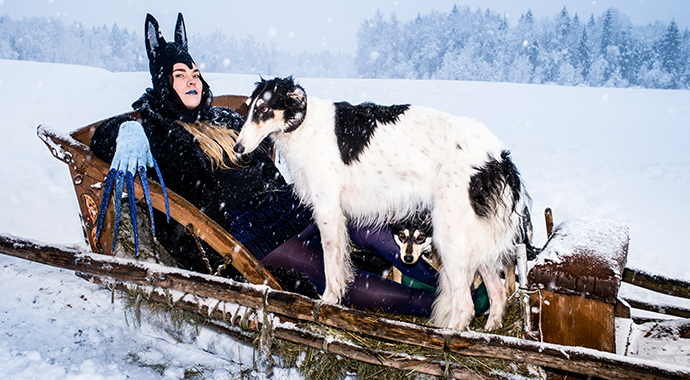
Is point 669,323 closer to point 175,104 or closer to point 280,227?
point 280,227

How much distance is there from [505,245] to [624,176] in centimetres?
709

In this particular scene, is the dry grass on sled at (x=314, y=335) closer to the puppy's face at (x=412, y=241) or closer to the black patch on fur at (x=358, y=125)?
the puppy's face at (x=412, y=241)

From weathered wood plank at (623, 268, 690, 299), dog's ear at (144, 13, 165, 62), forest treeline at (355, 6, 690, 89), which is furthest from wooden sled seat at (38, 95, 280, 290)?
forest treeline at (355, 6, 690, 89)

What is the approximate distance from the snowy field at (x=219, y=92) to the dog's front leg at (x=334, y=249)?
1.89 feet

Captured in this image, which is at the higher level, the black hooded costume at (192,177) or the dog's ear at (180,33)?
the dog's ear at (180,33)

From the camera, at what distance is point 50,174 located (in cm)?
716

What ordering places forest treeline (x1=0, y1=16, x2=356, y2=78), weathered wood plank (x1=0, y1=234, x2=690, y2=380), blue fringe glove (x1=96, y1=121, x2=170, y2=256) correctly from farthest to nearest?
1. forest treeline (x1=0, y1=16, x2=356, y2=78)
2. blue fringe glove (x1=96, y1=121, x2=170, y2=256)
3. weathered wood plank (x1=0, y1=234, x2=690, y2=380)

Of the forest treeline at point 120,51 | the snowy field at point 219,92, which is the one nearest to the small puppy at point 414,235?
the snowy field at point 219,92

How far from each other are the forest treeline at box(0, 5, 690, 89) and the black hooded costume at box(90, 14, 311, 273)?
86.1 feet

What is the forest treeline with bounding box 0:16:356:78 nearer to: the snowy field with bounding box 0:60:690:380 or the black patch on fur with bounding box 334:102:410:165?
the snowy field with bounding box 0:60:690:380

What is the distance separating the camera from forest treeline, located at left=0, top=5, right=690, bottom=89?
28.5 metres

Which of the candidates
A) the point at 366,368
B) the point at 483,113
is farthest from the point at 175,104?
the point at 483,113

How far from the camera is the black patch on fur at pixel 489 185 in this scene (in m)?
2.14

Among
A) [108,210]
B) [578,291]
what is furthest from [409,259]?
[108,210]
